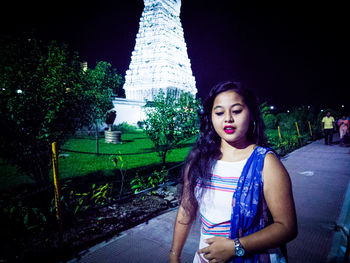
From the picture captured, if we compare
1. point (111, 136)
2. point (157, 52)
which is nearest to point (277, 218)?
point (111, 136)

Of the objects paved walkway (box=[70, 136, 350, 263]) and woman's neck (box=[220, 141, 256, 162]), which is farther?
paved walkway (box=[70, 136, 350, 263])

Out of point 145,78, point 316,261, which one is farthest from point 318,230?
point 145,78

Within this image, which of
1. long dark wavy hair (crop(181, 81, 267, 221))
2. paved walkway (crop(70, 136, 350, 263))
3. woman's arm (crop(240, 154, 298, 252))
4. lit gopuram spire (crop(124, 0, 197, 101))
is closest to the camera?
woman's arm (crop(240, 154, 298, 252))

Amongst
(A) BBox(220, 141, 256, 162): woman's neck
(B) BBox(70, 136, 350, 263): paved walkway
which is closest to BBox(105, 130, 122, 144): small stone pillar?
(B) BBox(70, 136, 350, 263): paved walkway

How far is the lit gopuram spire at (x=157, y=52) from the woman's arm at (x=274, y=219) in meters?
36.9

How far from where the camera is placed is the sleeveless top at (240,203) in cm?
112

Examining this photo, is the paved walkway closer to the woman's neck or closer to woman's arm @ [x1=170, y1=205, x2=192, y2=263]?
woman's arm @ [x1=170, y1=205, x2=192, y2=263]

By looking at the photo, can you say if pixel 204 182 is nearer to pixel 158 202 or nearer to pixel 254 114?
pixel 254 114

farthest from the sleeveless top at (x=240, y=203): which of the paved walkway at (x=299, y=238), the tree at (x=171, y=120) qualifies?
the tree at (x=171, y=120)

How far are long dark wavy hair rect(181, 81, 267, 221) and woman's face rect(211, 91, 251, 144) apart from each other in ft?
0.19

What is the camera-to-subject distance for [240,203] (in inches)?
44.5

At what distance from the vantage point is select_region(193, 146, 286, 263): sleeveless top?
1.12 m

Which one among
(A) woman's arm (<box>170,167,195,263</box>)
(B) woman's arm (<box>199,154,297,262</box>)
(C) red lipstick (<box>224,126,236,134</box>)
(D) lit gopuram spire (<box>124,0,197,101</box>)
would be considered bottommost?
(A) woman's arm (<box>170,167,195,263</box>)

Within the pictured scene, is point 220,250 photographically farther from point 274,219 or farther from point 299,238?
point 299,238
